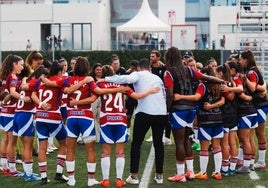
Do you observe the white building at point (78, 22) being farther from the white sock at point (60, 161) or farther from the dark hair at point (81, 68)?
the dark hair at point (81, 68)

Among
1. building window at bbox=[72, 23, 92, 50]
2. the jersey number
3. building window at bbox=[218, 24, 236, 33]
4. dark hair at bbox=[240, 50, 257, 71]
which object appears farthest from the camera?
building window at bbox=[218, 24, 236, 33]

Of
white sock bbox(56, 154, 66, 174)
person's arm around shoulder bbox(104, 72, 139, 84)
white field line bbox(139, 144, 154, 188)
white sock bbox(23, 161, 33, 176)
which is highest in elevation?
person's arm around shoulder bbox(104, 72, 139, 84)

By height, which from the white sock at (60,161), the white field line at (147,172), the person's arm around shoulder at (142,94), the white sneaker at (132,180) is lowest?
the white field line at (147,172)

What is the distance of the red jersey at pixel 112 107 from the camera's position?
8758 millimetres

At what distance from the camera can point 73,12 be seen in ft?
149

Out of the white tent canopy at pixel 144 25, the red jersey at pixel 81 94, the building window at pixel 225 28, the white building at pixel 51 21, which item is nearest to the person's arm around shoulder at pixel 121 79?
the red jersey at pixel 81 94

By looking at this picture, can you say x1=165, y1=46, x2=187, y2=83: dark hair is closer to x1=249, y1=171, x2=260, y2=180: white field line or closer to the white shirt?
the white shirt

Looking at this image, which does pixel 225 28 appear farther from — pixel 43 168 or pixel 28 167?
pixel 43 168

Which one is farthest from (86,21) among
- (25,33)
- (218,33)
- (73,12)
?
(218,33)

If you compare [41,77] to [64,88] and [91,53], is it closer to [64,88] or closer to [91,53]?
[64,88]

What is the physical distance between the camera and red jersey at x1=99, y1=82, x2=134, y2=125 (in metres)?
8.76

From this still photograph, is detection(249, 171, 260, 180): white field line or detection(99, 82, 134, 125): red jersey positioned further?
detection(249, 171, 260, 180): white field line

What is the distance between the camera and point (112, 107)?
8.80 metres

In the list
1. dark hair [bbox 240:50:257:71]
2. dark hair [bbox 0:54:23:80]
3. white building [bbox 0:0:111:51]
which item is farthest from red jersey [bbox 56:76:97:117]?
white building [bbox 0:0:111:51]
